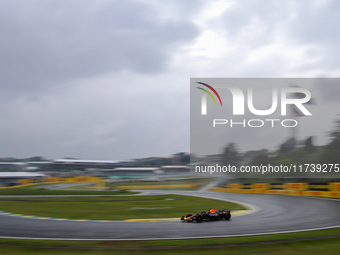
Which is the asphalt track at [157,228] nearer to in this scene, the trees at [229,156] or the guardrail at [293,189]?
the guardrail at [293,189]

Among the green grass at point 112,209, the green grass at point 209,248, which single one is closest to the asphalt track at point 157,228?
the green grass at point 209,248

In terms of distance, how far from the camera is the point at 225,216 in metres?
14.0

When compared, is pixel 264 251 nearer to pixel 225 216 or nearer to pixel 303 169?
pixel 225 216

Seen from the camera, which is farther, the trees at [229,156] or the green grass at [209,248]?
the trees at [229,156]

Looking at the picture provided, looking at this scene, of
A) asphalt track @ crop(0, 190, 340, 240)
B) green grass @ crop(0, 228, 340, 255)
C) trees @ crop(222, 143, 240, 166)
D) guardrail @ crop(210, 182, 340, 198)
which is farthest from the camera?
trees @ crop(222, 143, 240, 166)


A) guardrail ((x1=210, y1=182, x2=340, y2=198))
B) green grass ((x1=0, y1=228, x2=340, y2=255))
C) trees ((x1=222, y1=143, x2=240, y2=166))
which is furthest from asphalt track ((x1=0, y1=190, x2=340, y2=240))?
trees ((x1=222, y1=143, x2=240, y2=166))

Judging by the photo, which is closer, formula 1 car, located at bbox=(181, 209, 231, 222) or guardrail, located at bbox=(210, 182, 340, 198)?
formula 1 car, located at bbox=(181, 209, 231, 222)

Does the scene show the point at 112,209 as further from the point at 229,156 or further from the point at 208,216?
the point at 229,156

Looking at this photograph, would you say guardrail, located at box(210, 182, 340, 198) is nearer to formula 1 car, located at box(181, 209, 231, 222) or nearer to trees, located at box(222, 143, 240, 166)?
trees, located at box(222, 143, 240, 166)

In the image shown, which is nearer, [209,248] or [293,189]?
[209,248]

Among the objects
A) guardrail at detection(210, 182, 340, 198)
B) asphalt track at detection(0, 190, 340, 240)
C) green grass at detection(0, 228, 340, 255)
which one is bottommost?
guardrail at detection(210, 182, 340, 198)

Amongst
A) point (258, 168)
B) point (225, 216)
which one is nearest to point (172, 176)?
point (258, 168)

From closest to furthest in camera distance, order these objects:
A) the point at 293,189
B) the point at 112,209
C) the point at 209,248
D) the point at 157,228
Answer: the point at 209,248
the point at 157,228
the point at 112,209
the point at 293,189

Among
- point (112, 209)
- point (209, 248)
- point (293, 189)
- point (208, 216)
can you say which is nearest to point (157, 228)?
point (208, 216)
